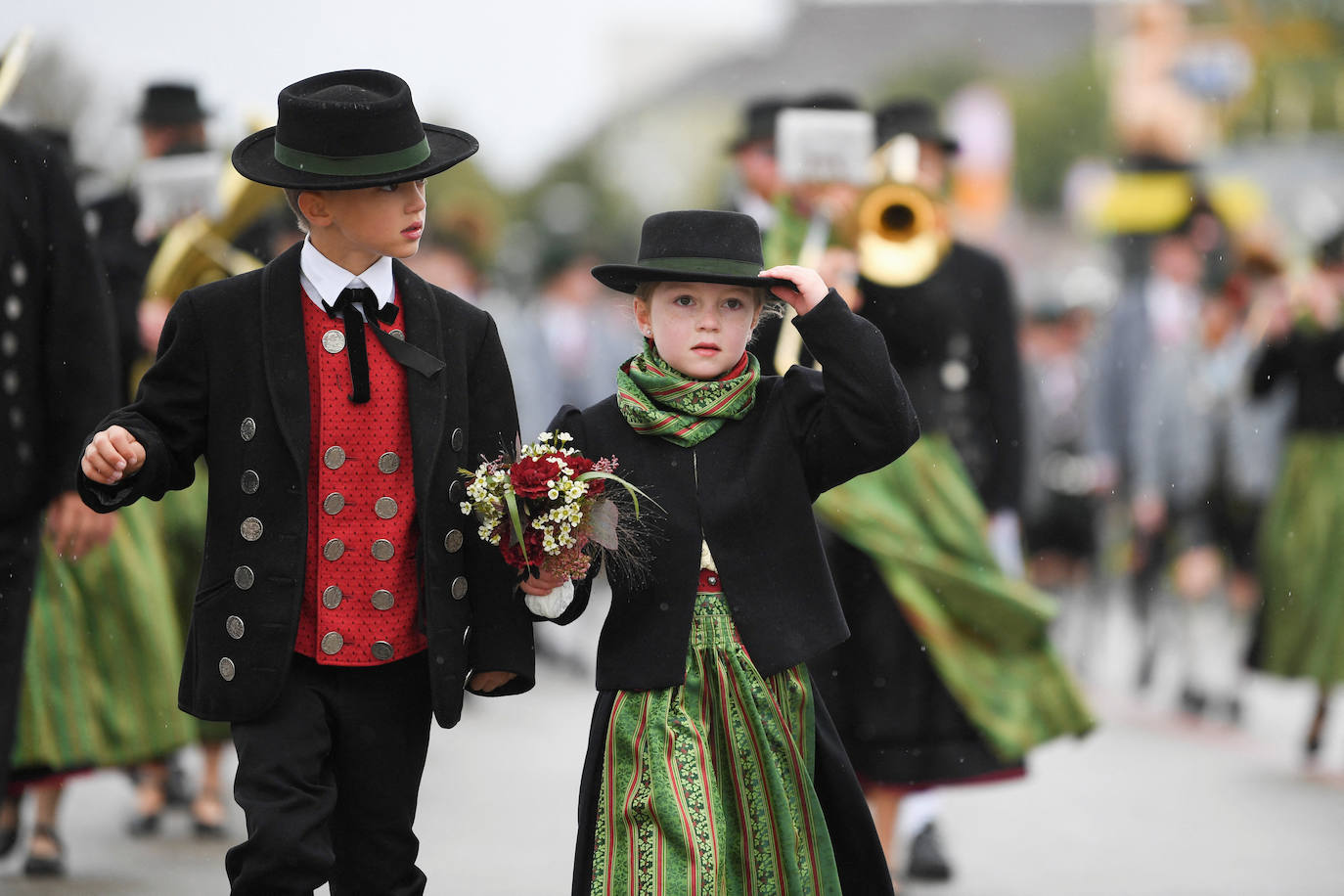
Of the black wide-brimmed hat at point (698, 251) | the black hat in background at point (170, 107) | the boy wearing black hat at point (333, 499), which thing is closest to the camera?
the boy wearing black hat at point (333, 499)

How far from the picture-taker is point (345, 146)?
4.05m

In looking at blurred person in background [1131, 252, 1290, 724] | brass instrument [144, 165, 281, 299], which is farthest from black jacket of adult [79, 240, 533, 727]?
blurred person in background [1131, 252, 1290, 724]

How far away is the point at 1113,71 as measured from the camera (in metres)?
66.7

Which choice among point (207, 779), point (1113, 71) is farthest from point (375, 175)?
point (1113, 71)

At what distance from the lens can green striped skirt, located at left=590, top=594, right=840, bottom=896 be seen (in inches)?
159

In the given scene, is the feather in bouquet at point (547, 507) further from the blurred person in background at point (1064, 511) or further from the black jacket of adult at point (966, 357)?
the blurred person in background at point (1064, 511)

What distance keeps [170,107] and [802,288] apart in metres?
4.40

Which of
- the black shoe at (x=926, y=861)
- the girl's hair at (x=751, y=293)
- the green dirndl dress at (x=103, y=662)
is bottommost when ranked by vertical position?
the black shoe at (x=926, y=861)

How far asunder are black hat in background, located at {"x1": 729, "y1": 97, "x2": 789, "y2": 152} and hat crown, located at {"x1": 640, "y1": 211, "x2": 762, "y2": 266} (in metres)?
3.39

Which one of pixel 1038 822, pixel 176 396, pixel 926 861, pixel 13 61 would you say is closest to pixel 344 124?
pixel 176 396

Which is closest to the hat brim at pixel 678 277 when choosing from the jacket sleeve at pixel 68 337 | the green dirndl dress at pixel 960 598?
the jacket sleeve at pixel 68 337

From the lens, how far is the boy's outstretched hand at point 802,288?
4.21 m

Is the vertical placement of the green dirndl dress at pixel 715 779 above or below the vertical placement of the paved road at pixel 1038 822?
above

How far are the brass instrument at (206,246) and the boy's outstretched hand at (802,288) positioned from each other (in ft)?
11.1
